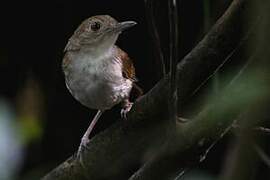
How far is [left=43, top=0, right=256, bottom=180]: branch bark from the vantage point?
6.97ft

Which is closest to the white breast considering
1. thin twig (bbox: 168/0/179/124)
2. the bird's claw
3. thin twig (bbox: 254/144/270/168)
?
the bird's claw

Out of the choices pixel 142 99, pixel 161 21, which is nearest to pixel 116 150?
pixel 142 99

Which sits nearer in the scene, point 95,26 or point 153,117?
point 153,117

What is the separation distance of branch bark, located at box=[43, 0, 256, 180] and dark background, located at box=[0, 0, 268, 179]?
0.77 m

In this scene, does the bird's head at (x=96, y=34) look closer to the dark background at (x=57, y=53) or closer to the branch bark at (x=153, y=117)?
the dark background at (x=57, y=53)

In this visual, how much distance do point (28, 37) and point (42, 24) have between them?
0.14 meters

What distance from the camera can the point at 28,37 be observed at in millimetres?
4113

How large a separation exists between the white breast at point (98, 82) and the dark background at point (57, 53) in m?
0.42

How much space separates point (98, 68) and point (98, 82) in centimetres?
11

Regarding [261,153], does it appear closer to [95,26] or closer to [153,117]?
[153,117]

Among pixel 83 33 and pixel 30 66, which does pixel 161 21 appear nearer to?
pixel 83 33

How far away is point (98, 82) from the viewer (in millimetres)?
3334

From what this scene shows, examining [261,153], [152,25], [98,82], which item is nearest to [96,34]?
[98,82]

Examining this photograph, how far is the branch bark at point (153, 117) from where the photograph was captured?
2123 mm
